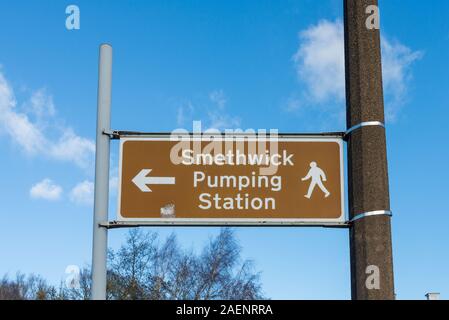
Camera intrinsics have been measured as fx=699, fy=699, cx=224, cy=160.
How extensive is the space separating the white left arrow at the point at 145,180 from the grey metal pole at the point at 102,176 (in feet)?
0.85

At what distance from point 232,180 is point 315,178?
676mm

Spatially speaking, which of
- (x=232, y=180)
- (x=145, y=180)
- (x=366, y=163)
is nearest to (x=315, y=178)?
(x=366, y=163)

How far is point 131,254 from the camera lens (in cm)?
4009

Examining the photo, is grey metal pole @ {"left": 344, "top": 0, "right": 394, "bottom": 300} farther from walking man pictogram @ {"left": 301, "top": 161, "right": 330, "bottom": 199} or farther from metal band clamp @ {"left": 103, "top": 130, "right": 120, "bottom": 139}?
metal band clamp @ {"left": 103, "top": 130, "right": 120, "bottom": 139}

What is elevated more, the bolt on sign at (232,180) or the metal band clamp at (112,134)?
the metal band clamp at (112,134)

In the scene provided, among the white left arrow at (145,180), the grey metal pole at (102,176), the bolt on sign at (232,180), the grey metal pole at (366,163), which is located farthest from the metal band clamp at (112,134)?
the grey metal pole at (366,163)

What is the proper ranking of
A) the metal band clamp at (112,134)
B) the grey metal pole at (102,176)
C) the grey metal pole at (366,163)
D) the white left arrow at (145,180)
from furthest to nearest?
the metal band clamp at (112,134), the white left arrow at (145,180), the grey metal pole at (102,176), the grey metal pole at (366,163)

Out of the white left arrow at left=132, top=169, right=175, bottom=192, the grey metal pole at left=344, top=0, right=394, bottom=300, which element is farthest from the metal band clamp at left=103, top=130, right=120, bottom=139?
the grey metal pole at left=344, top=0, right=394, bottom=300

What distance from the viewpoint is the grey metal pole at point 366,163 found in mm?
5117

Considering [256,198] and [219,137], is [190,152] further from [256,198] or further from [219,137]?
[256,198]

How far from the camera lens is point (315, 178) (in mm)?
5680

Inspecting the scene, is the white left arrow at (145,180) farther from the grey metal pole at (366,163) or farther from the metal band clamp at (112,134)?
the grey metal pole at (366,163)

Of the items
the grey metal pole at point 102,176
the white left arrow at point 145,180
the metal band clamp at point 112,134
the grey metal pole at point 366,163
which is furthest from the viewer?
the metal band clamp at point 112,134
